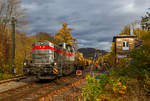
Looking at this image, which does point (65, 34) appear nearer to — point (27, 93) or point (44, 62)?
point (44, 62)

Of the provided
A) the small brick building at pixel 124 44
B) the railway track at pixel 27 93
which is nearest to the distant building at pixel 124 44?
the small brick building at pixel 124 44

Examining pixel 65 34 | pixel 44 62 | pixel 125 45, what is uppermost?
pixel 65 34

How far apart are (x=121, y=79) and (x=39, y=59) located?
7573 millimetres

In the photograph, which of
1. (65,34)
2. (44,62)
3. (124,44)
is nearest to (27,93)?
(44,62)

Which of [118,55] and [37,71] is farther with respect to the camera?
[118,55]

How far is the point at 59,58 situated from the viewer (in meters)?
13.6

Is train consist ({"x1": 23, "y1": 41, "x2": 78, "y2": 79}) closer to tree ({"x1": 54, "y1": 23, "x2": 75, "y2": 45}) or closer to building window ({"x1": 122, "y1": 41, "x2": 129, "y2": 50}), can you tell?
building window ({"x1": 122, "y1": 41, "x2": 129, "y2": 50})

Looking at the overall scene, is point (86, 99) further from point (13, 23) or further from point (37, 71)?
point (13, 23)

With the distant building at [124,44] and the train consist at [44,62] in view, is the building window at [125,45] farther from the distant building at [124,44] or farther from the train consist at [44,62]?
the train consist at [44,62]

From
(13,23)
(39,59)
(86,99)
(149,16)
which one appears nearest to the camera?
(86,99)

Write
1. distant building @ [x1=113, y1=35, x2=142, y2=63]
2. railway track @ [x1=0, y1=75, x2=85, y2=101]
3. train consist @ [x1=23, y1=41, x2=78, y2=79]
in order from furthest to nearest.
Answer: distant building @ [x1=113, y1=35, x2=142, y2=63], train consist @ [x1=23, y1=41, x2=78, y2=79], railway track @ [x1=0, y1=75, x2=85, y2=101]

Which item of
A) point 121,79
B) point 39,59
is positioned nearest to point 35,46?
point 39,59

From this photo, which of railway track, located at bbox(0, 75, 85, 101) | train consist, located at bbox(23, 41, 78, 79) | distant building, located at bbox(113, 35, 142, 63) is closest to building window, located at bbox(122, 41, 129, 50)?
distant building, located at bbox(113, 35, 142, 63)

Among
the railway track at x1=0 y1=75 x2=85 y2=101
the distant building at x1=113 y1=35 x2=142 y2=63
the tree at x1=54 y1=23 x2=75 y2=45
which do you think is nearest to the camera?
the railway track at x1=0 y1=75 x2=85 y2=101
